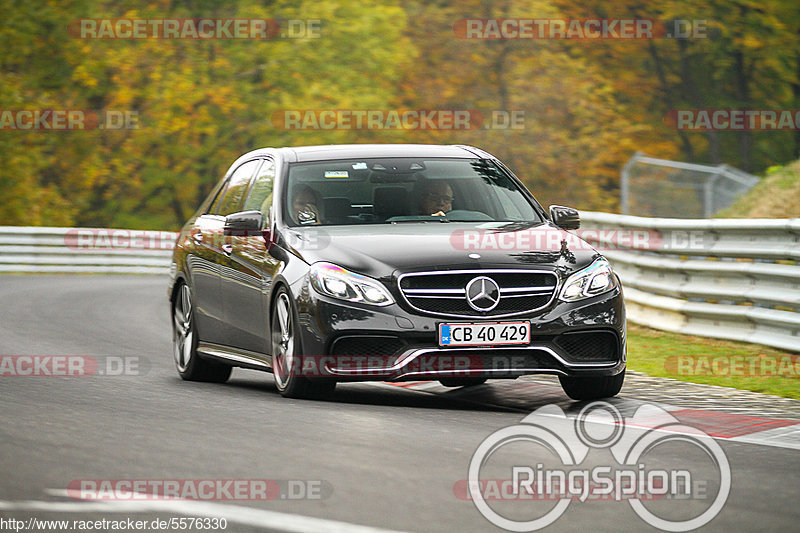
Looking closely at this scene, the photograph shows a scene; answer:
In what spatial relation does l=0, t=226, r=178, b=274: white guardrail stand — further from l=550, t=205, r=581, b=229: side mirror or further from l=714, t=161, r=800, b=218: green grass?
l=550, t=205, r=581, b=229: side mirror

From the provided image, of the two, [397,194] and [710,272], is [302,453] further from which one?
[710,272]

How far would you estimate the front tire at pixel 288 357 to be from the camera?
32.1ft

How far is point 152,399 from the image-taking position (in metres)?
10.2

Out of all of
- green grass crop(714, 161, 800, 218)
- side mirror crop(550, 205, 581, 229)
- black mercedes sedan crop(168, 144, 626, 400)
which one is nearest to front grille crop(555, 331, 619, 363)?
black mercedes sedan crop(168, 144, 626, 400)

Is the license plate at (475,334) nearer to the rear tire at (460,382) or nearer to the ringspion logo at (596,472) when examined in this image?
the ringspion logo at (596,472)

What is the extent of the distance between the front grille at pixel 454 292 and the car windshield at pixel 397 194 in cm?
116

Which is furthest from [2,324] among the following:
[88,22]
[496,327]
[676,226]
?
[88,22]

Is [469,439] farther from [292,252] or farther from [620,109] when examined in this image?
[620,109]

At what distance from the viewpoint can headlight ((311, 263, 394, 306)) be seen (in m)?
9.47

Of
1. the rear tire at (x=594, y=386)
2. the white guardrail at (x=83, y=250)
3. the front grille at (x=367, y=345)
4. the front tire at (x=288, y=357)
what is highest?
the front grille at (x=367, y=345)

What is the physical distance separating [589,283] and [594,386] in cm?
72

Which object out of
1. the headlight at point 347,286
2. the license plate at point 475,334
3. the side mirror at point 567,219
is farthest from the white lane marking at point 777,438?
the side mirror at point 567,219

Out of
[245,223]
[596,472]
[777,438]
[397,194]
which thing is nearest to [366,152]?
[397,194]

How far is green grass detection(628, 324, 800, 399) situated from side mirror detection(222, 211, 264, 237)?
339 cm
